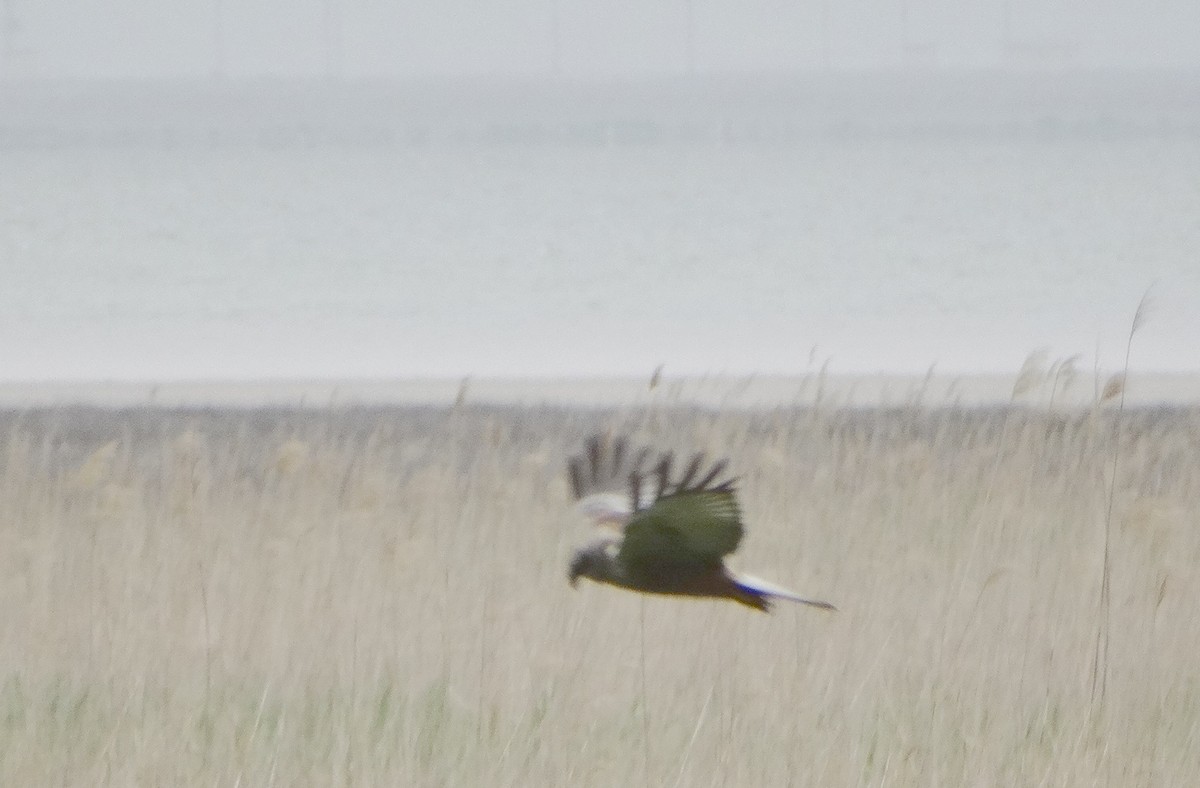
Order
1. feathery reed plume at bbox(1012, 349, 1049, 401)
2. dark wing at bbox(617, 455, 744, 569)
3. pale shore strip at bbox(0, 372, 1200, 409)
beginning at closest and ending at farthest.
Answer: dark wing at bbox(617, 455, 744, 569)
feathery reed plume at bbox(1012, 349, 1049, 401)
pale shore strip at bbox(0, 372, 1200, 409)

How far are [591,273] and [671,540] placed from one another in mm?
33380

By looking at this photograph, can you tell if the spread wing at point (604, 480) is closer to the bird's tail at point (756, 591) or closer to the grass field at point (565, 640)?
the bird's tail at point (756, 591)

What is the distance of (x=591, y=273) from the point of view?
35.5 m

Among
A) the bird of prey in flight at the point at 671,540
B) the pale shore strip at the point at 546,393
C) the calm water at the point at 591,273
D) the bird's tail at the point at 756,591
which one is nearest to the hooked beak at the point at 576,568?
the bird of prey in flight at the point at 671,540

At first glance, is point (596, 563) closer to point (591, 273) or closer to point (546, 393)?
point (546, 393)

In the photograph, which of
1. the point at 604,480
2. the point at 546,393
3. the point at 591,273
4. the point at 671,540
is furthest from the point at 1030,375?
the point at 591,273

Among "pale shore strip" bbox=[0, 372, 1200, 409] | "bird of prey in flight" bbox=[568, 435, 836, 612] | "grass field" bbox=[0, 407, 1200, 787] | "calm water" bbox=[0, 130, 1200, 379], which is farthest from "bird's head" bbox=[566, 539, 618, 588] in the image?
"pale shore strip" bbox=[0, 372, 1200, 409]

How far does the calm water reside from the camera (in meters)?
22.4

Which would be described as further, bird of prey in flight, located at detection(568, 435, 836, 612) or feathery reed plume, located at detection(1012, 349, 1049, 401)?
feathery reed plume, located at detection(1012, 349, 1049, 401)

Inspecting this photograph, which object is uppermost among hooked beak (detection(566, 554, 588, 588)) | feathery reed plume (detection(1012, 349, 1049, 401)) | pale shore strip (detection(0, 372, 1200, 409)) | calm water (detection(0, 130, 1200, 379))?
hooked beak (detection(566, 554, 588, 588))

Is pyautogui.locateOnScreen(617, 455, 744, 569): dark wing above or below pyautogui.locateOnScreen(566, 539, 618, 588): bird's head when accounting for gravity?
above

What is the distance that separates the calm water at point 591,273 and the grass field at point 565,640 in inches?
36.2

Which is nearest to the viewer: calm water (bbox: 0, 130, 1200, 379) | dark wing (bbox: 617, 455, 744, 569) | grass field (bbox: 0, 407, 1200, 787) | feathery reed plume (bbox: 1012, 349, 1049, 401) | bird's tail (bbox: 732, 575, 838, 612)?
bird's tail (bbox: 732, 575, 838, 612)

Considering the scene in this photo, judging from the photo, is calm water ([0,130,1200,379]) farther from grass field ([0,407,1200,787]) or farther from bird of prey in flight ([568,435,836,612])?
bird of prey in flight ([568,435,836,612])
